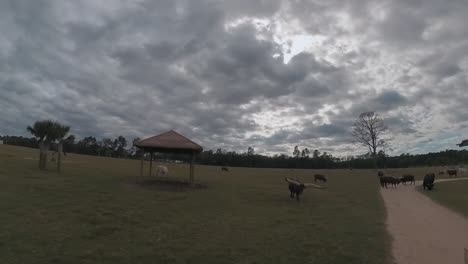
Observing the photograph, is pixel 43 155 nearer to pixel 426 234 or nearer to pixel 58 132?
pixel 58 132

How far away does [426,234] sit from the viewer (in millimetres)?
12727

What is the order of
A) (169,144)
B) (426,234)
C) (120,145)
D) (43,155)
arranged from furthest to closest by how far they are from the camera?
1. (120,145)
2. (43,155)
3. (169,144)
4. (426,234)

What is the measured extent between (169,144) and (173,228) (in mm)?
A: 14901

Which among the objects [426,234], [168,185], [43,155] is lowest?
[426,234]

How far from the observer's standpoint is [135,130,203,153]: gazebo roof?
26047 mm

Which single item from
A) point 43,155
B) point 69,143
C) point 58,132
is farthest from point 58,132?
point 69,143

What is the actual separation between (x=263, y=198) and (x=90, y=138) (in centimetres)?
13882

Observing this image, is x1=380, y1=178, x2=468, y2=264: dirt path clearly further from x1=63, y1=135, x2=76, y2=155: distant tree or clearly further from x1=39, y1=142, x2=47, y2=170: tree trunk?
x1=63, y1=135, x2=76, y2=155: distant tree

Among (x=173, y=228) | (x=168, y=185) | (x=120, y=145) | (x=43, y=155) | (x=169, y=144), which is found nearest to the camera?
(x=173, y=228)

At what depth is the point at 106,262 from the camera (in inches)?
319

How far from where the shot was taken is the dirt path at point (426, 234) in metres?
9.88

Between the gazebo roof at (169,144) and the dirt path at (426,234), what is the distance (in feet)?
48.5

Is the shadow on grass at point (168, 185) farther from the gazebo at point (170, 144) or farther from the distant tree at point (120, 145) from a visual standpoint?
the distant tree at point (120, 145)

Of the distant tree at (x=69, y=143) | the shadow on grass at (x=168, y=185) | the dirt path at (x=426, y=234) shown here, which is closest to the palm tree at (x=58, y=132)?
the distant tree at (x=69, y=143)
